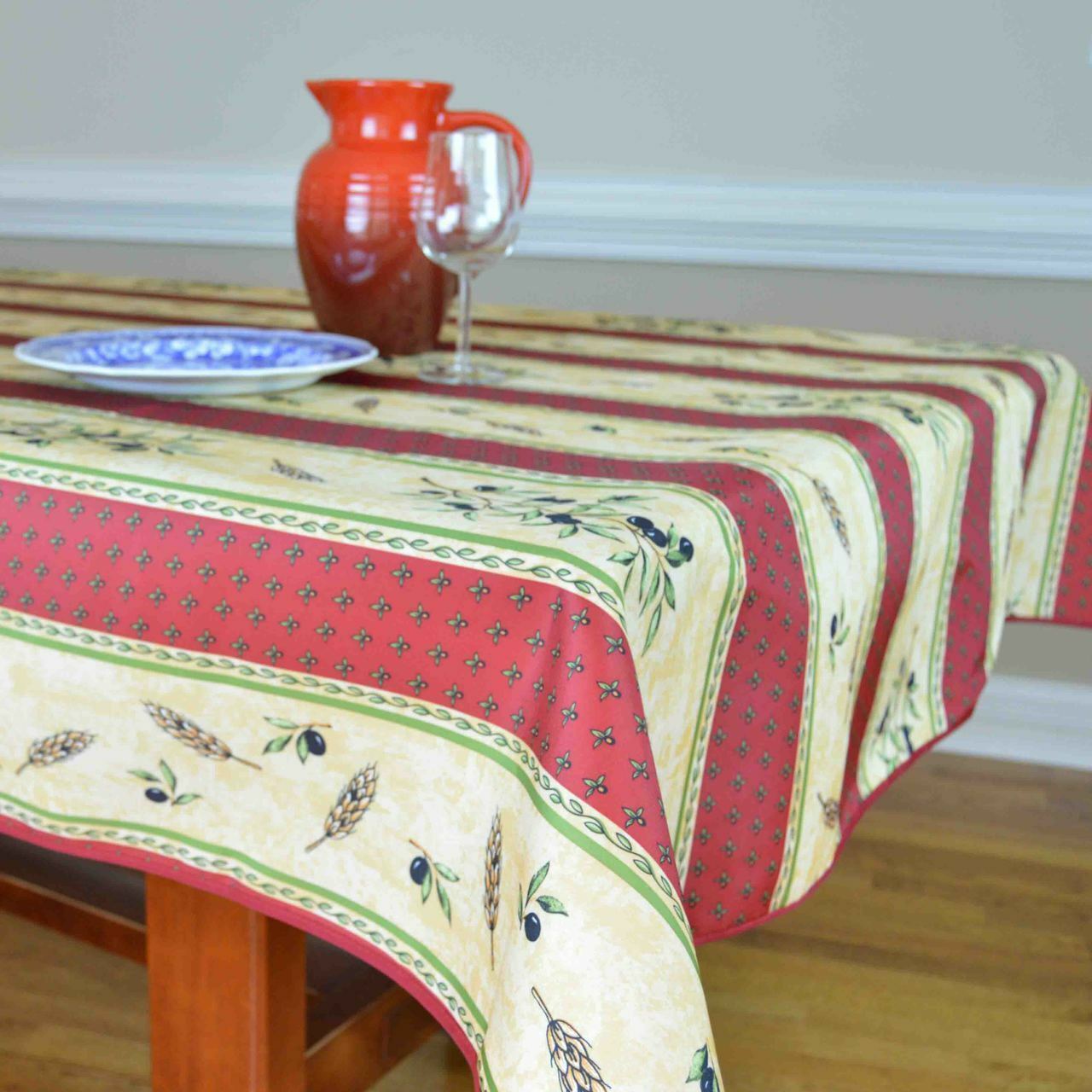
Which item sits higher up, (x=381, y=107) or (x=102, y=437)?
(x=381, y=107)

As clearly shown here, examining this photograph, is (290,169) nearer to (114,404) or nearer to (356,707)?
(114,404)

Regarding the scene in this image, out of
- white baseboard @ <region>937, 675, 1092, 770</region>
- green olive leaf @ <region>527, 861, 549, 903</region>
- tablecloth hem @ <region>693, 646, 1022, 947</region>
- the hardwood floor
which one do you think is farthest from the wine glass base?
white baseboard @ <region>937, 675, 1092, 770</region>

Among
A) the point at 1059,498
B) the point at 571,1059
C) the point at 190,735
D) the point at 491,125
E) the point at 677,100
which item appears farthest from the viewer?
the point at 677,100

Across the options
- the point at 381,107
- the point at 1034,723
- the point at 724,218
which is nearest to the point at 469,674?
the point at 381,107

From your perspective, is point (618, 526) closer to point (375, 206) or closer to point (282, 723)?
point (282, 723)

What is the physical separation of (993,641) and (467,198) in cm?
57

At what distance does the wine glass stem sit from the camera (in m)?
1.00

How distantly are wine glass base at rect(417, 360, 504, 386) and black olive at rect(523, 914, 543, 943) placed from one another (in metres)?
0.53

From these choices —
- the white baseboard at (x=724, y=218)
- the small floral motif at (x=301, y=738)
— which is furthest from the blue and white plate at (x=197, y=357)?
the white baseboard at (x=724, y=218)

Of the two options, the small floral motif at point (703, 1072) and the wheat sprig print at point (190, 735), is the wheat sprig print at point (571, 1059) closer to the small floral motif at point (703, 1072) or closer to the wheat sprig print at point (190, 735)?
the small floral motif at point (703, 1072)

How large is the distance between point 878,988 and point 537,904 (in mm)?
1012

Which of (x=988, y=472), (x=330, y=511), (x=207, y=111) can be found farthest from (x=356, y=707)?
(x=207, y=111)

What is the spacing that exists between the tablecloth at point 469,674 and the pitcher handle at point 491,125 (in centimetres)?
31

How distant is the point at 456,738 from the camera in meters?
0.54
